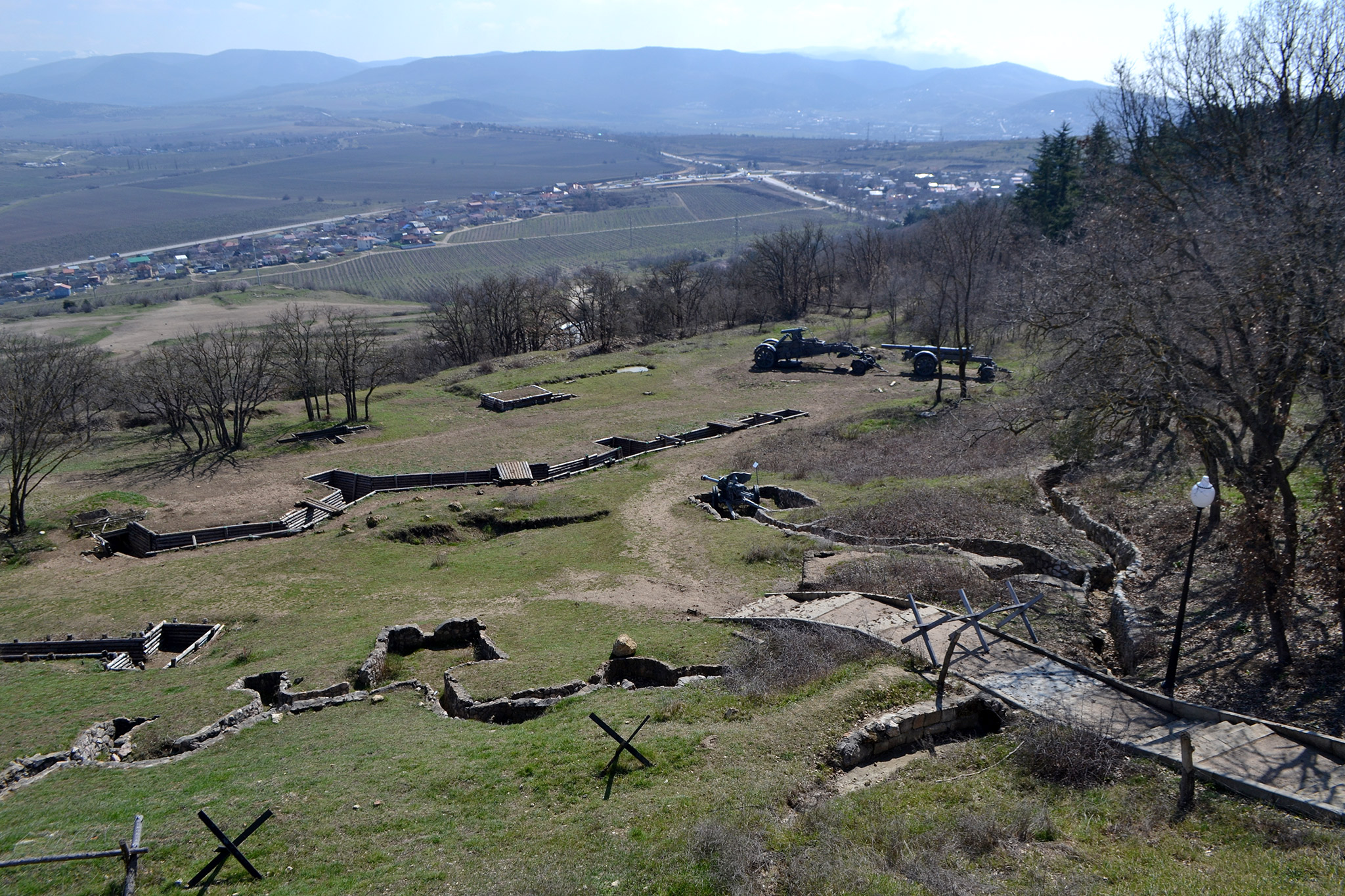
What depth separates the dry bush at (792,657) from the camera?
46.3ft

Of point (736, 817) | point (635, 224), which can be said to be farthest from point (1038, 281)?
point (635, 224)

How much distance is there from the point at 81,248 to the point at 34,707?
15831cm

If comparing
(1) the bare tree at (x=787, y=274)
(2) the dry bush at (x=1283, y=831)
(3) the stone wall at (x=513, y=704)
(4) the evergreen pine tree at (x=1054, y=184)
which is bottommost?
(3) the stone wall at (x=513, y=704)

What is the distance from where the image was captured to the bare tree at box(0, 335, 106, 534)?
94.6 feet

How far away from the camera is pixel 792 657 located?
49.6 feet

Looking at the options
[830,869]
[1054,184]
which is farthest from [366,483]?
[1054,184]

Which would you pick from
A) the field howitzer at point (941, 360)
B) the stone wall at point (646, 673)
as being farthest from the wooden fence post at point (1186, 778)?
the field howitzer at point (941, 360)

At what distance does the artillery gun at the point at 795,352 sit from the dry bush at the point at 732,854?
142ft

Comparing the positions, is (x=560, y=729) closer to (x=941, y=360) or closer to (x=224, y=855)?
(x=224, y=855)

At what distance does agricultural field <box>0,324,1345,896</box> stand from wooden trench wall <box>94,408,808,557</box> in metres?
0.95

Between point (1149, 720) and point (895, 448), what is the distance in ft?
74.2

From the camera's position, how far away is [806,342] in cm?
5419

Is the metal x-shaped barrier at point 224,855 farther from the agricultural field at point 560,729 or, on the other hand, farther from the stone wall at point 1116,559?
the stone wall at point 1116,559

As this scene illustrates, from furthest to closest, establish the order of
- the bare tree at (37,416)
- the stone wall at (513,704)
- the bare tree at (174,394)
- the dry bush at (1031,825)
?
the bare tree at (174,394) → the bare tree at (37,416) → the stone wall at (513,704) → the dry bush at (1031,825)
